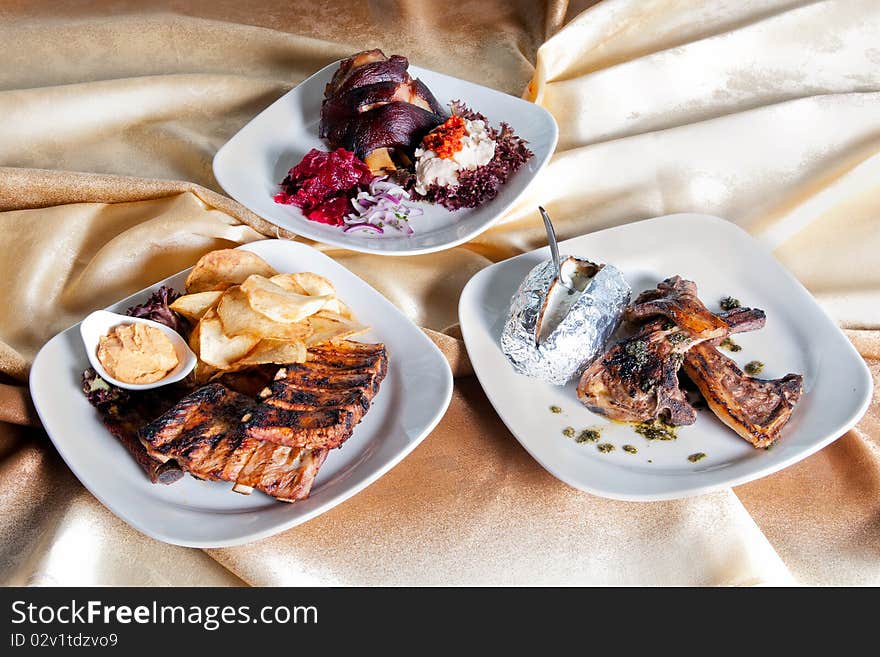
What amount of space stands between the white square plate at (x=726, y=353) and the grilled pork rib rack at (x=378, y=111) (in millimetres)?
736

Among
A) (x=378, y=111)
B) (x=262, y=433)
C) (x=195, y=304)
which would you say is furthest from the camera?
(x=378, y=111)

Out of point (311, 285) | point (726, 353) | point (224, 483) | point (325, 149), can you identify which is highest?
point (311, 285)

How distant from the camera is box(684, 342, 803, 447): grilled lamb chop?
245 cm

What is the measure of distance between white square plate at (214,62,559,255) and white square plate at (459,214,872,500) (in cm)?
35

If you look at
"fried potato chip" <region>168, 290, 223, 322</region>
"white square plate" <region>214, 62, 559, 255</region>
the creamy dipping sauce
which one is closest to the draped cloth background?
"white square plate" <region>214, 62, 559, 255</region>

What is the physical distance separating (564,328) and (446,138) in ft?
3.47

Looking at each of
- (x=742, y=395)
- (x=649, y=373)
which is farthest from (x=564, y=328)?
(x=742, y=395)

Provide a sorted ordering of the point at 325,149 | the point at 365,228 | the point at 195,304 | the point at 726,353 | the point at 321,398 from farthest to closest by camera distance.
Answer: the point at 325,149 < the point at 365,228 < the point at 726,353 < the point at 195,304 < the point at 321,398

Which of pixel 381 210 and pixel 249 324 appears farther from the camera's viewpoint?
pixel 381 210

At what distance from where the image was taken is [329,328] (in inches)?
102

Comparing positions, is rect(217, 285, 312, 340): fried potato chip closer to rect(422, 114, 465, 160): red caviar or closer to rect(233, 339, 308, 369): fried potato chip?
rect(233, 339, 308, 369): fried potato chip

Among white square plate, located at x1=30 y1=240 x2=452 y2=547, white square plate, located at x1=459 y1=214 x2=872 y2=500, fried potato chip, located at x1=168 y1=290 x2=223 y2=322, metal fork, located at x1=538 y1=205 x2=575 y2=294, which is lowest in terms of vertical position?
white square plate, located at x1=459 y1=214 x2=872 y2=500

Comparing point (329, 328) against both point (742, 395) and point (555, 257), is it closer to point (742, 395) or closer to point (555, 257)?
point (555, 257)

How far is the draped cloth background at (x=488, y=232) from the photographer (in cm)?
241
